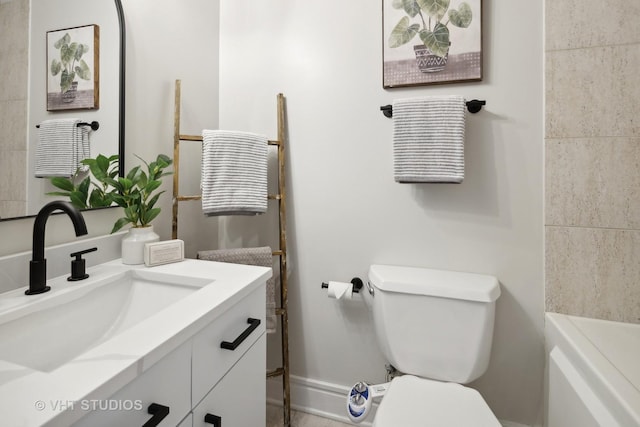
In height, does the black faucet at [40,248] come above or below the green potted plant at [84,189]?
below

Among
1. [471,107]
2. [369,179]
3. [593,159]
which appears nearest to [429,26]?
[471,107]

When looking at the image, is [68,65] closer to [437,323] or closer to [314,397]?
[437,323]

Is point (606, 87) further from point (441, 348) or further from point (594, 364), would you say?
point (441, 348)

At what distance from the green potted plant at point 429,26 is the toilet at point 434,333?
861mm

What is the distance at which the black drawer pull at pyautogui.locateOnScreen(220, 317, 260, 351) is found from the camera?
0.75 meters

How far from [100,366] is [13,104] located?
0.75 meters

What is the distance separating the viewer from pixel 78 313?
2.64 ft

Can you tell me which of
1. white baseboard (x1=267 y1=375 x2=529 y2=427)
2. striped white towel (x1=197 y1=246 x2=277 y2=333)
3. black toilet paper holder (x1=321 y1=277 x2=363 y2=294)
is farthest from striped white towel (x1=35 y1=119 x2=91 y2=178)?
white baseboard (x1=267 y1=375 x2=529 y2=427)

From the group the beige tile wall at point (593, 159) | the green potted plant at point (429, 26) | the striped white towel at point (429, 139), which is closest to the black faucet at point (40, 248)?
the striped white towel at point (429, 139)

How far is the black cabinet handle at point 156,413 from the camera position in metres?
0.53

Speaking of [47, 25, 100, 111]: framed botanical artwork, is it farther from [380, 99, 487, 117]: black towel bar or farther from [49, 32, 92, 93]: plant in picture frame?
[380, 99, 487, 117]: black towel bar

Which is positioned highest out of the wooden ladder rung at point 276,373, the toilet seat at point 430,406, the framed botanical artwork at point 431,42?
the framed botanical artwork at point 431,42

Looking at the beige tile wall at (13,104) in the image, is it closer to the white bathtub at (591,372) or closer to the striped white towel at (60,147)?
the striped white towel at (60,147)

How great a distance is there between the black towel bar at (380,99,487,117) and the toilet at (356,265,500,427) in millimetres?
650
